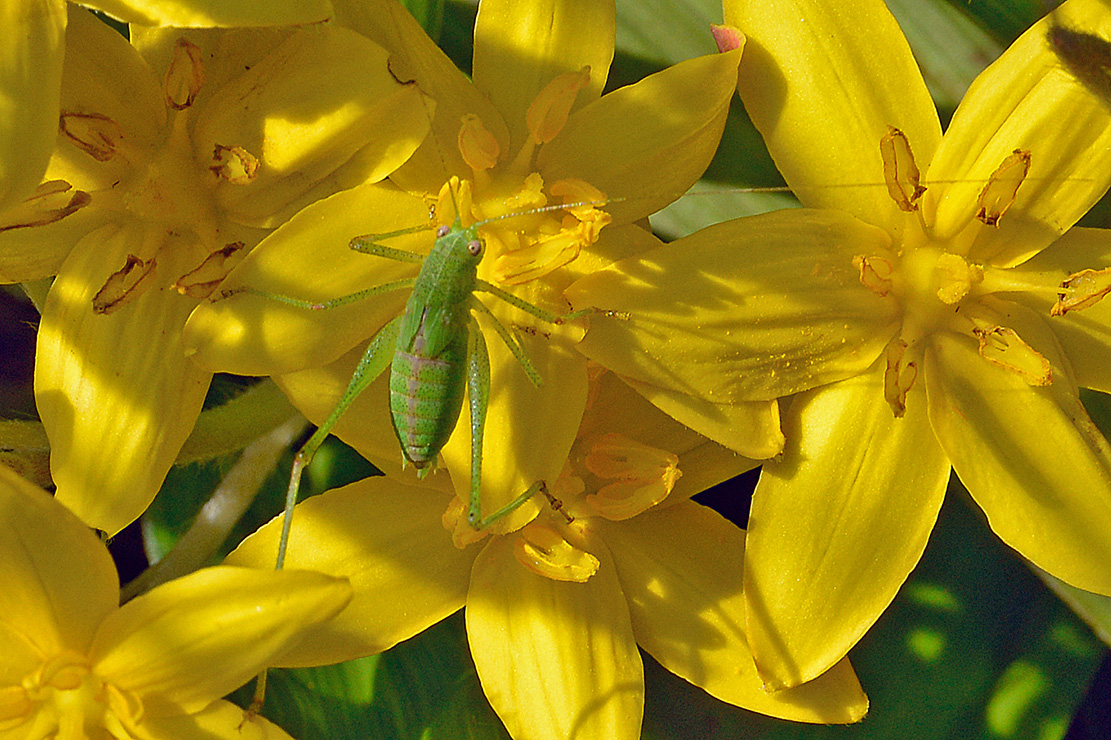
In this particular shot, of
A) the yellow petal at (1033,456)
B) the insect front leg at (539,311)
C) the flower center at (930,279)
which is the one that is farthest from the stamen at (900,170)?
the insect front leg at (539,311)

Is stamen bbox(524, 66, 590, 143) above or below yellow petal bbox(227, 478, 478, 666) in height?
above

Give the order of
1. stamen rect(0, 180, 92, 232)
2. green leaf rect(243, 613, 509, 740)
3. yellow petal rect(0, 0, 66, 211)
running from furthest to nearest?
green leaf rect(243, 613, 509, 740) < stamen rect(0, 180, 92, 232) < yellow petal rect(0, 0, 66, 211)

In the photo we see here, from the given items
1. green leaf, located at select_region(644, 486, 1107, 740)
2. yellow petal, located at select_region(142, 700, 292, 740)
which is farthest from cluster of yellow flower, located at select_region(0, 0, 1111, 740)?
green leaf, located at select_region(644, 486, 1107, 740)

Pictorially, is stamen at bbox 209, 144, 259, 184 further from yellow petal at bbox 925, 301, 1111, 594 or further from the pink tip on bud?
yellow petal at bbox 925, 301, 1111, 594

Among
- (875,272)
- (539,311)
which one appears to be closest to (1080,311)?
(875,272)

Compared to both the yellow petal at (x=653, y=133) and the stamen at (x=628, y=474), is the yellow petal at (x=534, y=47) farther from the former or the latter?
the stamen at (x=628, y=474)

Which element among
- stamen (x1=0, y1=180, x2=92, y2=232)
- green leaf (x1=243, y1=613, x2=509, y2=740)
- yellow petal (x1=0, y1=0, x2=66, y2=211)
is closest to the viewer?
yellow petal (x1=0, y1=0, x2=66, y2=211)

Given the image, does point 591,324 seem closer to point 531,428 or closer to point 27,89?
point 531,428
